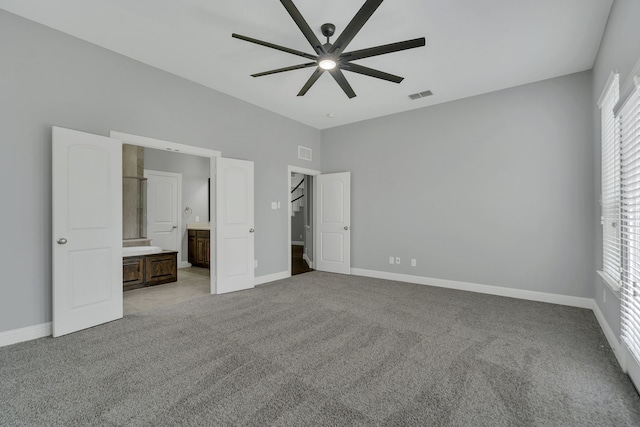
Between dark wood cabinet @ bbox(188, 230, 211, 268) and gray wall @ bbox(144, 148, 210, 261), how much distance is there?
0.53ft

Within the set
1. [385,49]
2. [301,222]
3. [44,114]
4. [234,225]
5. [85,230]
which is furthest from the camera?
[301,222]

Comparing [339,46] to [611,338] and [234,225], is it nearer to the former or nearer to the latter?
[234,225]

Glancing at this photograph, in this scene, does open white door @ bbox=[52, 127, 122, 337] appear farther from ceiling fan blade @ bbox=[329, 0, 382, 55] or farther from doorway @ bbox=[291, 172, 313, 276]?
doorway @ bbox=[291, 172, 313, 276]

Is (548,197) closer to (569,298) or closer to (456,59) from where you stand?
(569,298)

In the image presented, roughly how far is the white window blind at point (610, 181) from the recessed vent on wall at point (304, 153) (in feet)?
14.5

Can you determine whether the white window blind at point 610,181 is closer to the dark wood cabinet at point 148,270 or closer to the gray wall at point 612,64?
the gray wall at point 612,64

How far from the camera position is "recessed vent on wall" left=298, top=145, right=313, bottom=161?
596 centimetres

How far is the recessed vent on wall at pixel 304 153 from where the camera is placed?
5957mm

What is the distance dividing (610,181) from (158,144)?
508cm

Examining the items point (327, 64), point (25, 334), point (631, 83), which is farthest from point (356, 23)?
point (25, 334)

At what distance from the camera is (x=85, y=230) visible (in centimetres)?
307

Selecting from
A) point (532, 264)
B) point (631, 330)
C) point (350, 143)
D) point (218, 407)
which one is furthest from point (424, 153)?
point (218, 407)

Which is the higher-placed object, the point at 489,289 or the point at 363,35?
the point at 363,35

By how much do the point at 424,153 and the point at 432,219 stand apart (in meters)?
1.16
